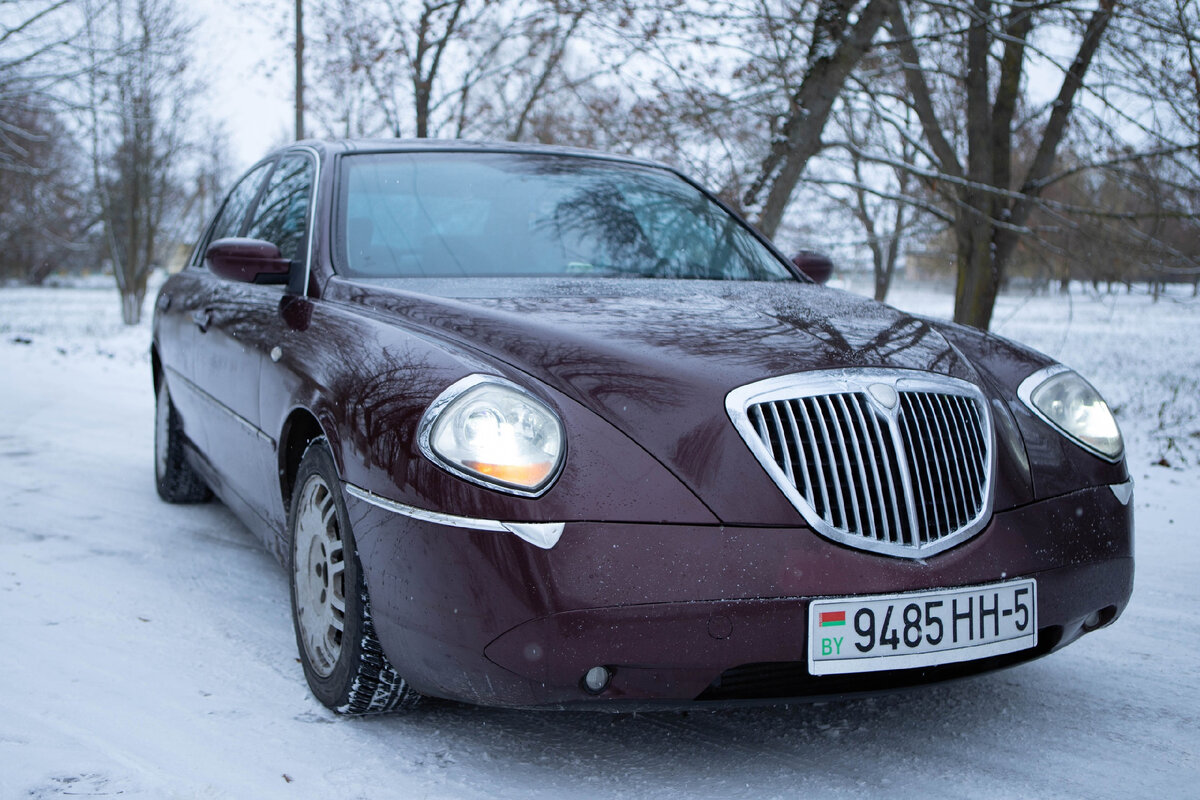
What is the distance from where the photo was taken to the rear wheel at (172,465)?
4.92 m

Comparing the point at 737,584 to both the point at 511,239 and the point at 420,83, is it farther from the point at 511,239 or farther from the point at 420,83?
the point at 420,83

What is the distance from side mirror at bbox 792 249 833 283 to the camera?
159 inches

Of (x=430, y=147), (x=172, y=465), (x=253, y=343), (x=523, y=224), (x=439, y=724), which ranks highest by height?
(x=430, y=147)

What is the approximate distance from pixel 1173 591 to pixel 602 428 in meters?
2.68

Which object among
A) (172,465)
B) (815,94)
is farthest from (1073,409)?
(815,94)

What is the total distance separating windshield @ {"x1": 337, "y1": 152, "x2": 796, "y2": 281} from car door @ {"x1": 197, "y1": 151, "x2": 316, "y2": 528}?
0.79 feet

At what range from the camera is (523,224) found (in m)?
3.43

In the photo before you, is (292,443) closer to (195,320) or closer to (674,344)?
(674,344)

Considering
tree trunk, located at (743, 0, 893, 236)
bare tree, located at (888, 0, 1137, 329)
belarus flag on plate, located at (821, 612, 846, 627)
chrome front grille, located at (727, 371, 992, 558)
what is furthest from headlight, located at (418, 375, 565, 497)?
bare tree, located at (888, 0, 1137, 329)

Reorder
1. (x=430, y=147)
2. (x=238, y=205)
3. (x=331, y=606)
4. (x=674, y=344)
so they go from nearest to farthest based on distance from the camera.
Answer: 1. (x=674, y=344)
2. (x=331, y=606)
3. (x=430, y=147)
4. (x=238, y=205)

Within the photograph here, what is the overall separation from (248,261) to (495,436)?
61.2 inches

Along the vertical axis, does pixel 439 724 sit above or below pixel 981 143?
below

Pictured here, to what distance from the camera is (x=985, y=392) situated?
8.39ft

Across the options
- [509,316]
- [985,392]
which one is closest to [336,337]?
[509,316]
